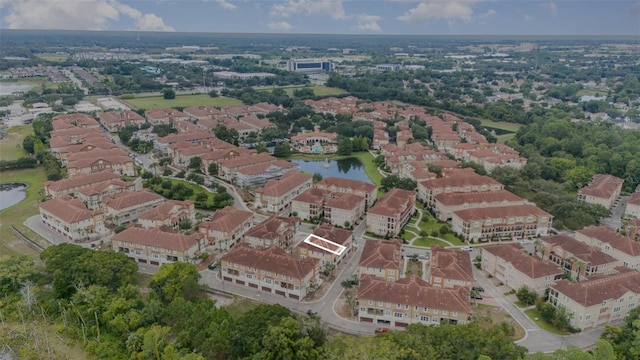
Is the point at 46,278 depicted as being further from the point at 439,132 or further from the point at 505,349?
the point at 439,132

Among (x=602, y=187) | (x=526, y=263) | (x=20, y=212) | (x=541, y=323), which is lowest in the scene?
(x=541, y=323)

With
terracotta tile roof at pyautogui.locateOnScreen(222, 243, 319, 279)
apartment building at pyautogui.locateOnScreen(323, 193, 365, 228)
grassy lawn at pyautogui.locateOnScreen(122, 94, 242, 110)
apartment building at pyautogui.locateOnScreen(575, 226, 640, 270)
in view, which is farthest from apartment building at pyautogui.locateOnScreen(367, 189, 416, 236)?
grassy lawn at pyautogui.locateOnScreen(122, 94, 242, 110)

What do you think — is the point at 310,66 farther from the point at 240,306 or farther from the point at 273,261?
the point at 240,306

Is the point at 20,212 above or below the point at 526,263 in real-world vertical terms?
below

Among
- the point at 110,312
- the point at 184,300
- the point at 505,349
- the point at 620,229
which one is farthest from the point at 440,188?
the point at 110,312

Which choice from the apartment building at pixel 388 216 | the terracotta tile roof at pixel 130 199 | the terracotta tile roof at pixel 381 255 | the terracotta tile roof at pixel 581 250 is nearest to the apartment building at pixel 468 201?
the apartment building at pixel 388 216

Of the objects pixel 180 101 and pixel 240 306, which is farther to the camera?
pixel 180 101

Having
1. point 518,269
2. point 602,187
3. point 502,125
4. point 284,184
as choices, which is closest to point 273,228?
point 284,184
